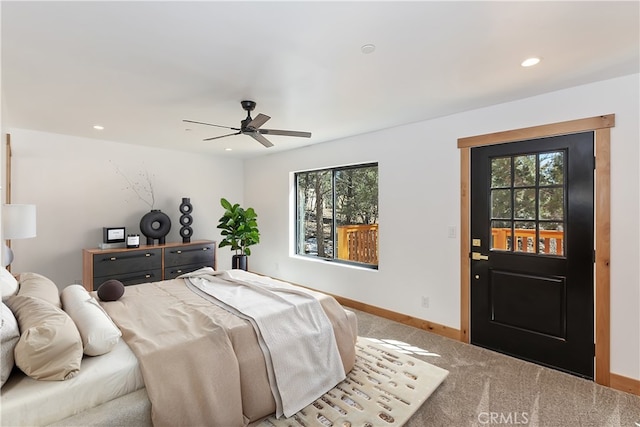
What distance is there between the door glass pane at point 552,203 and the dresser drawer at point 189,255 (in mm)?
4472

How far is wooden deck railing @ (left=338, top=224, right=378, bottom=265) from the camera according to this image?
421 centimetres

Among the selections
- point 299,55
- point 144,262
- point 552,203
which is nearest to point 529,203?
point 552,203

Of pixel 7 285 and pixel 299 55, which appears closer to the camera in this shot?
pixel 7 285

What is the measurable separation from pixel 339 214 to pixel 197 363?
326 cm

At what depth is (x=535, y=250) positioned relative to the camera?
8.98ft

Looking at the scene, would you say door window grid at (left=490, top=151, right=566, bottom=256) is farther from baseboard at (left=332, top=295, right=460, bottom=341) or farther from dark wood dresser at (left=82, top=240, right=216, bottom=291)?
dark wood dresser at (left=82, top=240, right=216, bottom=291)

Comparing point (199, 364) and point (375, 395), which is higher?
point (199, 364)

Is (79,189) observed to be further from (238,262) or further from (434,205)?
(434,205)

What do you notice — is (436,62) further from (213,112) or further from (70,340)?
(70,340)

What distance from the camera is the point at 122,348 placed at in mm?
1698

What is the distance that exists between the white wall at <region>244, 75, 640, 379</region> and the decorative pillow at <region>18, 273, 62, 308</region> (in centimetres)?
311

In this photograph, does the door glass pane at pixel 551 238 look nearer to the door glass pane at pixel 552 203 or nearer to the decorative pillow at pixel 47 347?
the door glass pane at pixel 552 203

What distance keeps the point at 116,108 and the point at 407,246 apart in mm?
3434

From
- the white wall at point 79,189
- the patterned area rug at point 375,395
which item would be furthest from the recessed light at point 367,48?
the white wall at point 79,189
